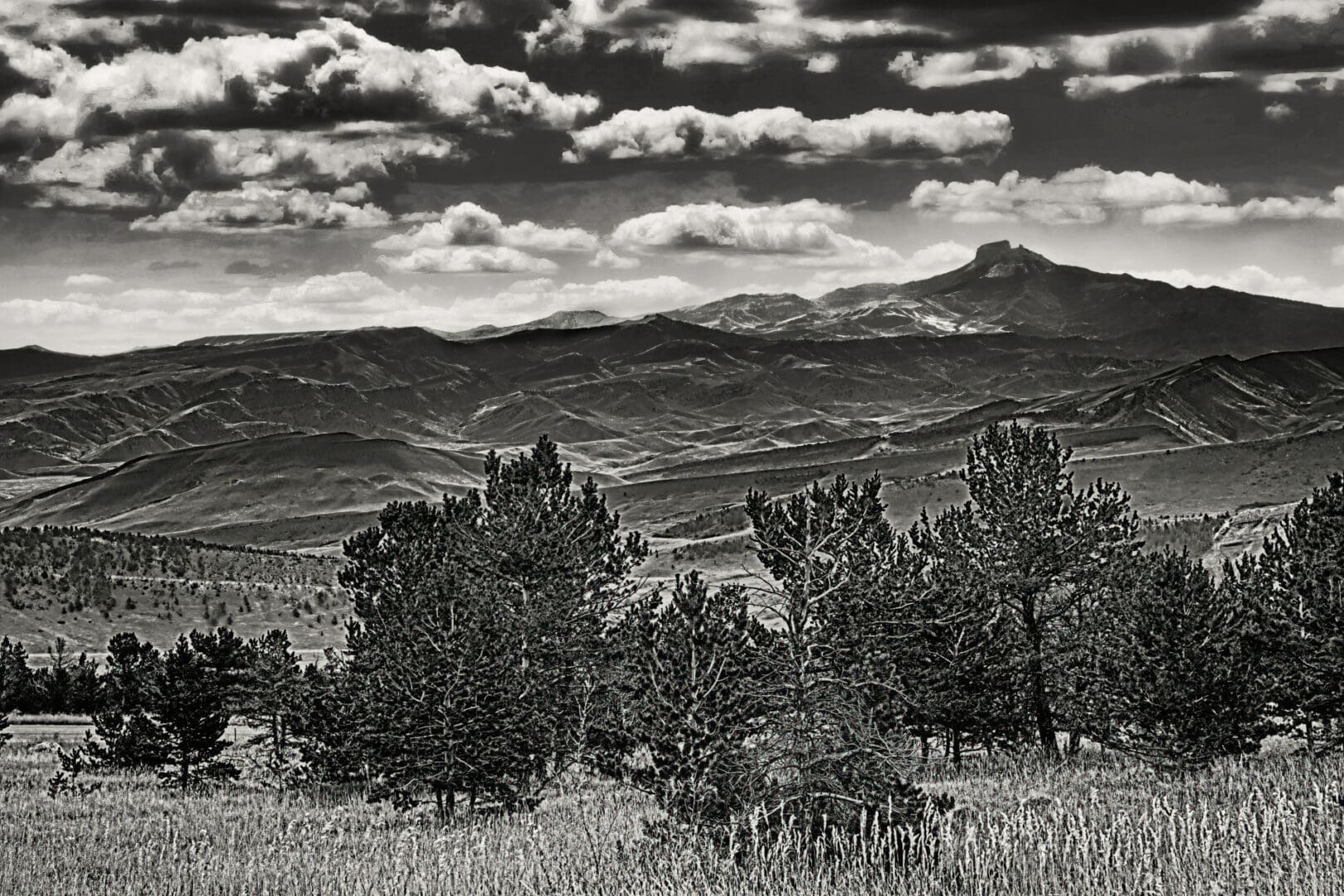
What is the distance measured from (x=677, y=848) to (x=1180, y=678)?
1407 cm

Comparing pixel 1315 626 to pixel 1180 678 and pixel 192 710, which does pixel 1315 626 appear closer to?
pixel 1180 678

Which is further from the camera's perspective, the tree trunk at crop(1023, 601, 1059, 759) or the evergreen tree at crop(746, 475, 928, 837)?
the tree trunk at crop(1023, 601, 1059, 759)

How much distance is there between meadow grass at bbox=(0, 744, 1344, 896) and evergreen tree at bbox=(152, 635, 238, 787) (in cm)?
503

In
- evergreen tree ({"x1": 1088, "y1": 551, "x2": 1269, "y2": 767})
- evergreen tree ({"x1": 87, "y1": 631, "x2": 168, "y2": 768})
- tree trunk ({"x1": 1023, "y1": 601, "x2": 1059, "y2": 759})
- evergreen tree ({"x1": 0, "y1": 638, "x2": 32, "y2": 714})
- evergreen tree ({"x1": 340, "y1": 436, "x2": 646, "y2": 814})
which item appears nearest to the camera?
evergreen tree ({"x1": 340, "y1": 436, "x2": 646, "y2": 814})

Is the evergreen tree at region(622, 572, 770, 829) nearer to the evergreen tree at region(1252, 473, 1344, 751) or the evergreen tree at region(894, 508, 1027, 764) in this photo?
the evergreen tree at region(894, 508, 1027, 764)

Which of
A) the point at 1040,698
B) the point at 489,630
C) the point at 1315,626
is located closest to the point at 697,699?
the point at 489,630

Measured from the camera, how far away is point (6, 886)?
13.9m

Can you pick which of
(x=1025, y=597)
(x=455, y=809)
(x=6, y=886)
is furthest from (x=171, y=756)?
(x=1025, y=597)

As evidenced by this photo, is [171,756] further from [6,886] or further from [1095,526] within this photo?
[1095,526]

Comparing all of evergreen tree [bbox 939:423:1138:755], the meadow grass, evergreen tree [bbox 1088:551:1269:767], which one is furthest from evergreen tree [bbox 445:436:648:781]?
evergreen tree [bbox 1088:551:1269:767]

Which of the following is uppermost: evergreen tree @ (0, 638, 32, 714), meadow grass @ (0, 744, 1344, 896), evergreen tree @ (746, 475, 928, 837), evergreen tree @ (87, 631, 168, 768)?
evergreen tree @ (746, 475, 928, 837)

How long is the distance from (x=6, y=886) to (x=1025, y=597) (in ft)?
78.2

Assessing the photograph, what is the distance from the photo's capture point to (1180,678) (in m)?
24.5

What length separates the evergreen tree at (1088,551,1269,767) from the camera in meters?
24.1
